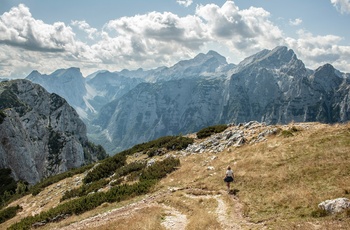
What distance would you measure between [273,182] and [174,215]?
8.53 metres

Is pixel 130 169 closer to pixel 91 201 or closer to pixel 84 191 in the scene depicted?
pixel 84 191

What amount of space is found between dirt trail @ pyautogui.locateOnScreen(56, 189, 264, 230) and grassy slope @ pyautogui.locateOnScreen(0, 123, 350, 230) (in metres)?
0.38

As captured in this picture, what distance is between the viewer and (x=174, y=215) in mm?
22203

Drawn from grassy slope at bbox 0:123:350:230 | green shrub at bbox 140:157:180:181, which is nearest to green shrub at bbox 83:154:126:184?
green shrub at bbox 140:157:180:181

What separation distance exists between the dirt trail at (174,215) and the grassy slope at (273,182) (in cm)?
38

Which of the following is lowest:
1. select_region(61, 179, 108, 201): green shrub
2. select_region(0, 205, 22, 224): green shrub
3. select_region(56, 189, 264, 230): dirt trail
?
select_region(0, 205, 22, 224): green shrub

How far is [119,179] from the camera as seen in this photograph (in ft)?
118

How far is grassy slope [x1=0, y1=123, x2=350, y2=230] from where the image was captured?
59.0ft

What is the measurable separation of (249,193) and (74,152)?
150 metres

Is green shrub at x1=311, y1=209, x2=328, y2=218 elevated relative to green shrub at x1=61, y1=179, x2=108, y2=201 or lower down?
elevated

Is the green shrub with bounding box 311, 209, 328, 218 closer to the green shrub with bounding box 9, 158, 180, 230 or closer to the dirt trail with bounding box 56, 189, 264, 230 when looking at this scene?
the dirt trail with bounding box 56, 189, 264, 230

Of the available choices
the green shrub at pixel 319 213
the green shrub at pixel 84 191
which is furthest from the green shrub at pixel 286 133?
the green shrub at pixel 84 191

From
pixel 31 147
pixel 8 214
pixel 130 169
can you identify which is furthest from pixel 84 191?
pixel 31 147

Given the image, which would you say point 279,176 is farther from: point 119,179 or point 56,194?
point 56,194
